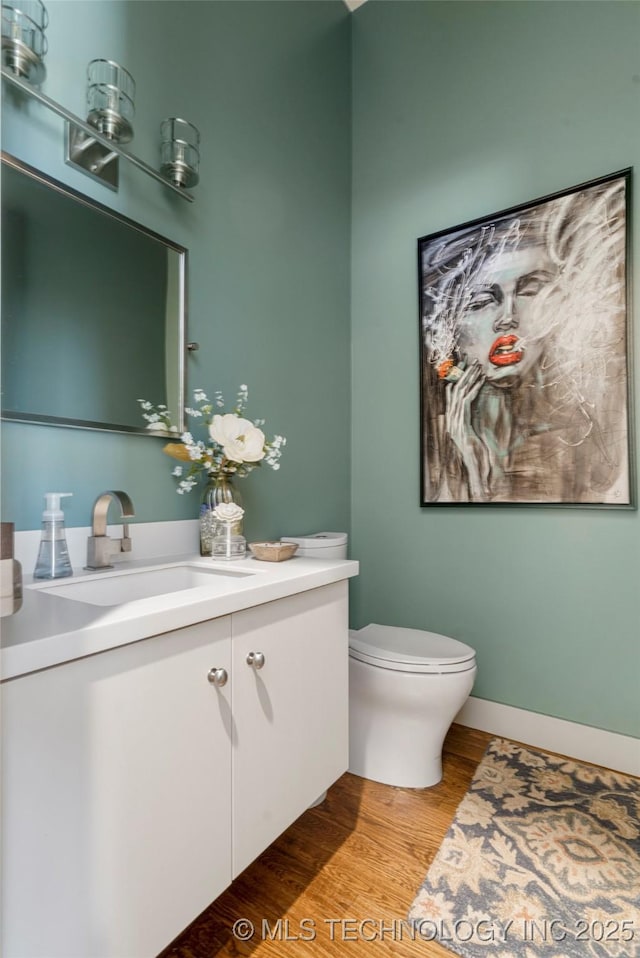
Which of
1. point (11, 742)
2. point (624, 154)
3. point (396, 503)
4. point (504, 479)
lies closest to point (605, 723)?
point (504, 479)

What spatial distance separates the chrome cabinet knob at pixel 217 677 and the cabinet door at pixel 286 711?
0.14 feet

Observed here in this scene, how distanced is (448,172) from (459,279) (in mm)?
504

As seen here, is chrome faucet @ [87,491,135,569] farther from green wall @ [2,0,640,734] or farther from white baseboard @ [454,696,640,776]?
white baseboard @ [454,696,640,776]

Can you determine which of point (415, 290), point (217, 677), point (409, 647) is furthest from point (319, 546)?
point (415, 290)

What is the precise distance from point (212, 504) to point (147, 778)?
795mm

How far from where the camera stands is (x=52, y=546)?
41.5 inches

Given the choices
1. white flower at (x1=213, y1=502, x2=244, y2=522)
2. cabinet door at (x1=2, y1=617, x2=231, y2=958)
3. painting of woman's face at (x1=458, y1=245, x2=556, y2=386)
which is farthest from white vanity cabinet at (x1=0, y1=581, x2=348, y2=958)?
painting of woman's face at (x1=458, y1=245, x2=556, y2=386)

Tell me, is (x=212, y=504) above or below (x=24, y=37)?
below

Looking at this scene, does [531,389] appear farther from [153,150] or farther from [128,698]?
[128,698]

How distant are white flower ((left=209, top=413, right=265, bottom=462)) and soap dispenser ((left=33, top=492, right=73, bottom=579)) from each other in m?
0.46

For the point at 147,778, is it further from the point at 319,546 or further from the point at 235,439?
the point at 319,546

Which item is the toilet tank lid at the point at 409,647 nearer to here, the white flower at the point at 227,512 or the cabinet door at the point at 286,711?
the cabinet door at the point at 286,711

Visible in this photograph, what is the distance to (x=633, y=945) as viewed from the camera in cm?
102

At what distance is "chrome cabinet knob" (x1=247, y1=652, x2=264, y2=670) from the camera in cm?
96
